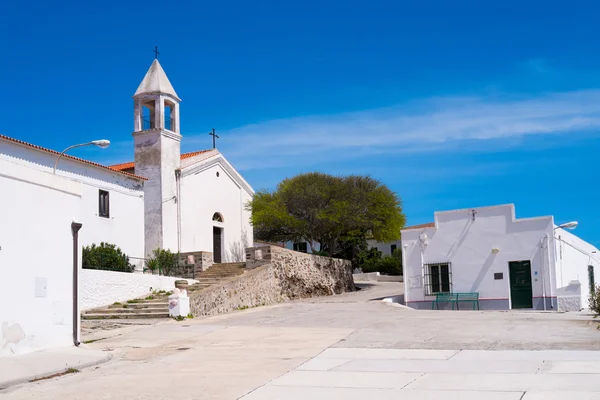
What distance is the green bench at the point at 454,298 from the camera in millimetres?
26266

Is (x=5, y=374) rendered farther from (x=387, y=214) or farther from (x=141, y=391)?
(x=387, y=214)

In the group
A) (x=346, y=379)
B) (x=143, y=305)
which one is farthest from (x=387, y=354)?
(x=143, y=305)

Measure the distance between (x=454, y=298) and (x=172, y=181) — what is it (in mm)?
14858

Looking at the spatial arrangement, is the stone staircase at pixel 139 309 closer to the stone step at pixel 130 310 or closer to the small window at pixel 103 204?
the stone step at pixel 130 310

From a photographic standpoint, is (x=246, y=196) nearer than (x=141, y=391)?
No

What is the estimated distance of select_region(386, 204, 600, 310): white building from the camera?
24.8 meters

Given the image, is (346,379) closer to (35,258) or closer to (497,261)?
(35,258)

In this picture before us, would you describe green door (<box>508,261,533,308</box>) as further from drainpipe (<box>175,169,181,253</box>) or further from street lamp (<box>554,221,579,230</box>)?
drainpipe (<box>175,169,181,253</box>)

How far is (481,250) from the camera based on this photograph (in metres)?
26.4

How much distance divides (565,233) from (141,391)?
68.9ft

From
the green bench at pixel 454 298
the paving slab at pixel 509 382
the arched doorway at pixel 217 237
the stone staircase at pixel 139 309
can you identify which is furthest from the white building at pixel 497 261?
the paving slab at pixel 509 382

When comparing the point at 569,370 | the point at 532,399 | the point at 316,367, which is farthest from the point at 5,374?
the point at 569,370

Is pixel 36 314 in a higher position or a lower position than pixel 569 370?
higher

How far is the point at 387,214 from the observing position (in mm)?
37875
